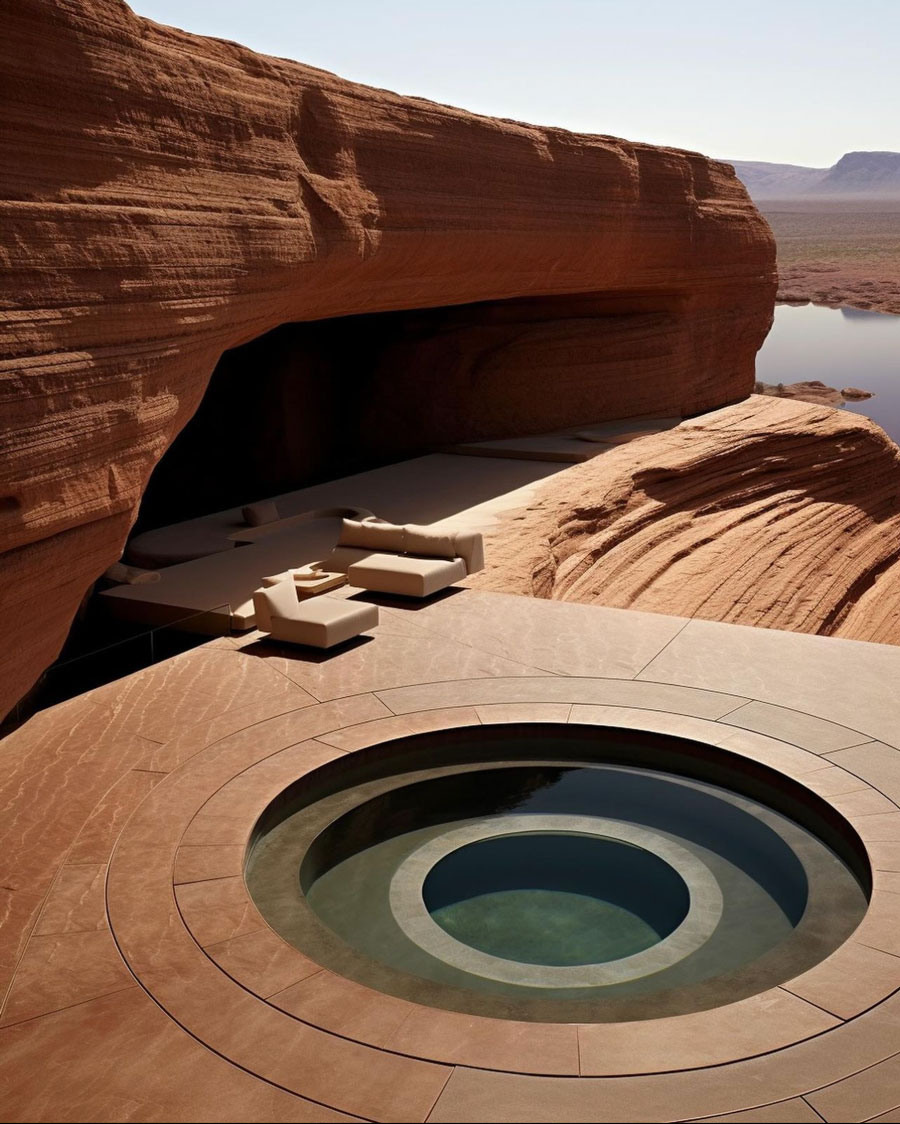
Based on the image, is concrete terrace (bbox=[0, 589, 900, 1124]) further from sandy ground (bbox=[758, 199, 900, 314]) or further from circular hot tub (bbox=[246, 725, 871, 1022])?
sandy ground (bbox=[758, 199, 900, 314])

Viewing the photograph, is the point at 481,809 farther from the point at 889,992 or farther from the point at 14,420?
the point at 14,420

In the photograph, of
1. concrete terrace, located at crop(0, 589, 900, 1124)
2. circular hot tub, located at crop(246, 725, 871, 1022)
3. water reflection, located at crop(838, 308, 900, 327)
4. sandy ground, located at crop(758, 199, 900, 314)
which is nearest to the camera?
concrete terrace, located at crop(0, 589, 900, 1124)

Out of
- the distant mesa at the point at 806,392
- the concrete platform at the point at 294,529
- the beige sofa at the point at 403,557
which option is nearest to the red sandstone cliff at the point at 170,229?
the concrete platform at the point at 294,529

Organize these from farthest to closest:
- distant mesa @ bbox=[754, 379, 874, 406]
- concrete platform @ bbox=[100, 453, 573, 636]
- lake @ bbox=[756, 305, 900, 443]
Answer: lake @ bbox=[756, 305, 900, 443] → distant mesa @ bbox=[754, 379, 874, 406] → concrete platform @ bbox=[100, 453, 573, 636]

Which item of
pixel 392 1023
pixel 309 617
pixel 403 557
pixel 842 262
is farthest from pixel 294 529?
pixel 842 262

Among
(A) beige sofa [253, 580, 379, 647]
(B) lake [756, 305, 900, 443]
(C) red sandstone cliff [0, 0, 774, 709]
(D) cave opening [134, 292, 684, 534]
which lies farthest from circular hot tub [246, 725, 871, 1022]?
(B) lake [756, 305, 900, 443]

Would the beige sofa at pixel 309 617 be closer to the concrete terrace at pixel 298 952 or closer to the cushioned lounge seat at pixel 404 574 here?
the concrete terrace at pixel 298 952

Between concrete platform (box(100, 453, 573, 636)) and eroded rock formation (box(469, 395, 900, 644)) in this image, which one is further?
eroded rock formation (box(469, 395, 900, 644))

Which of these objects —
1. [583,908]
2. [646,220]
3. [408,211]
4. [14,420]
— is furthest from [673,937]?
[646,220]

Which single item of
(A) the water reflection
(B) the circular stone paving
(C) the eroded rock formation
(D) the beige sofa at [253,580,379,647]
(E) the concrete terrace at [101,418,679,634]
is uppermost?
(B) the circular stone paving
